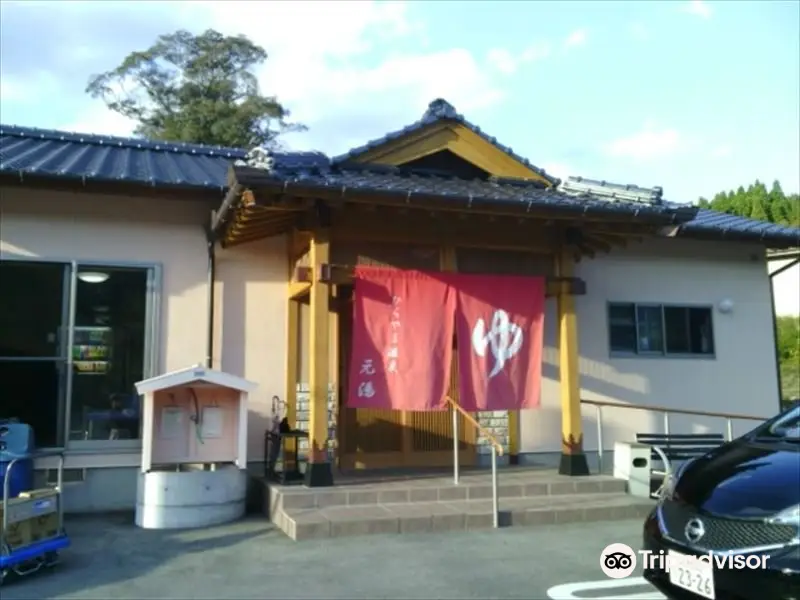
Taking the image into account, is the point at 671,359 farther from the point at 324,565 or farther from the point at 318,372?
the point at 324,565

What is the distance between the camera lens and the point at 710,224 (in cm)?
1131

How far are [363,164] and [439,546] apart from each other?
4781 millimetres

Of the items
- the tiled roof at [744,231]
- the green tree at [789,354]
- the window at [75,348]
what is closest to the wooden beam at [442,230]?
the window at [75,348]

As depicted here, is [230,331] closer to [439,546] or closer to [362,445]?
[362,445]

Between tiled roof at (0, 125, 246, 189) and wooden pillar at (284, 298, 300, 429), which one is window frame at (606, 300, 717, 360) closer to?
wooden pillar at (284, 298, 300, 429)

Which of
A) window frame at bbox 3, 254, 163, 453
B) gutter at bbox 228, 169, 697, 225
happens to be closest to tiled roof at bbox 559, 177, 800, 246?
gutter at bbox 228, 169, 697, 225

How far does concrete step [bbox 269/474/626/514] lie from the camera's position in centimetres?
734

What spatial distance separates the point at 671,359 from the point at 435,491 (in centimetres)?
503

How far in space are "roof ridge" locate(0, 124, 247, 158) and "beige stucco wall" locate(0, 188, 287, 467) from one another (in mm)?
2872

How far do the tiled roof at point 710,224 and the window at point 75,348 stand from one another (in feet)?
18.1

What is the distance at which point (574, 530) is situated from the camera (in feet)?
23.5

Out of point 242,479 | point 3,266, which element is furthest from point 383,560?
point 3,266

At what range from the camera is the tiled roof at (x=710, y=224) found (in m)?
8.79

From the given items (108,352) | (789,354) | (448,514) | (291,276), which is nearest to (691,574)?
(448,514)
